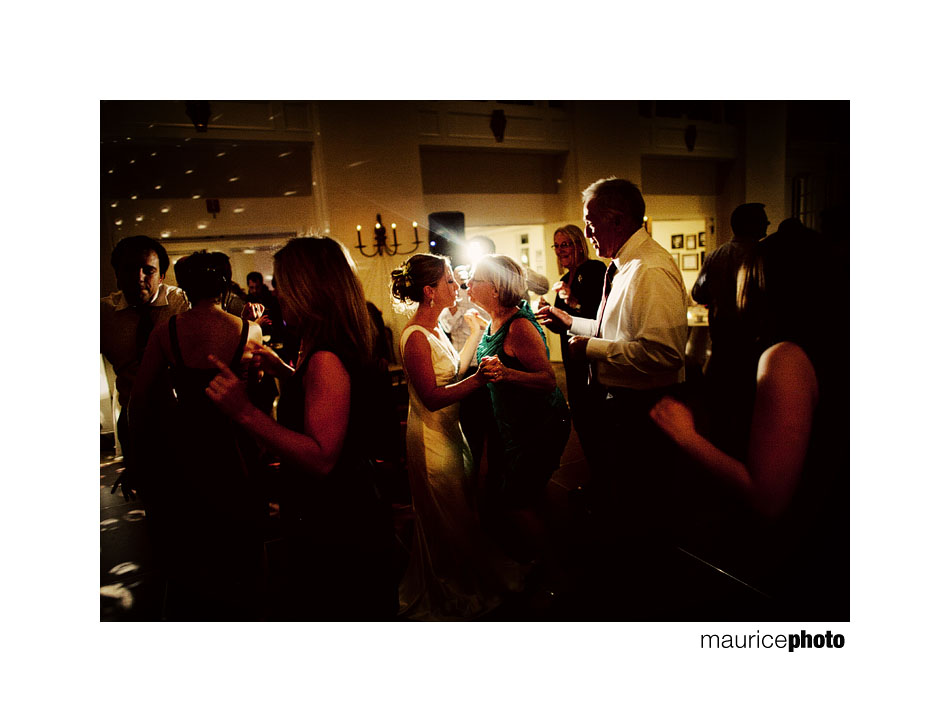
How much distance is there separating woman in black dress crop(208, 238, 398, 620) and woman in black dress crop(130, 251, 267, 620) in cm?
20

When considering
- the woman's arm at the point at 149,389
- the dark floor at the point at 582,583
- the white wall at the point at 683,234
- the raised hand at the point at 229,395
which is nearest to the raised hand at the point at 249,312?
the woman's arm at the point at 149,389

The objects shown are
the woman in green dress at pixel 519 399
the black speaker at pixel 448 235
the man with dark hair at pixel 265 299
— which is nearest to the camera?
the woman in green dress at pixel 519 399

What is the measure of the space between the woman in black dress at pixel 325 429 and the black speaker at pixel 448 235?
1.06 metres

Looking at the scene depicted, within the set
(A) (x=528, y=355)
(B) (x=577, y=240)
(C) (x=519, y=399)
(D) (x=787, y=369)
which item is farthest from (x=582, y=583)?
(B) (x=577, y=240)

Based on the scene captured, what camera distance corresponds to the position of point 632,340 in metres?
1.87

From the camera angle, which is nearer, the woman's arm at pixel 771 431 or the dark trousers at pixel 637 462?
the woman's arm at pixel 771 431

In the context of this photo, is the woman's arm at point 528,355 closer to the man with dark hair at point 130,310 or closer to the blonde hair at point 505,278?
the blonde hair at point 505,278

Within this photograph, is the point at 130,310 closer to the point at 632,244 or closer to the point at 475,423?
the point at 475,423

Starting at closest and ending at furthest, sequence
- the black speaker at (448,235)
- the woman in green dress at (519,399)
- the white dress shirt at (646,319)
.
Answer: the white dress shirt at (646,319)
the woman in green dress at (519,399)
the black speaker at (448,235)

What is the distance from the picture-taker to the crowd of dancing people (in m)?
A: 1.40

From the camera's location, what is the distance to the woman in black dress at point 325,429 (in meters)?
1.40

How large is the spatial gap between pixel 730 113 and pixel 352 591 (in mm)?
2215

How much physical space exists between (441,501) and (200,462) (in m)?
0.93

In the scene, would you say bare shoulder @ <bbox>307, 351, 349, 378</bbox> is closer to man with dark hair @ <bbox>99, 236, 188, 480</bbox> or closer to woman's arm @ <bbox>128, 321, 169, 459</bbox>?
woman's arm @ <bbox>128, 321, 169, 459</bbox>
